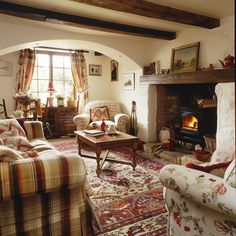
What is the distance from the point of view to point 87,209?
1679mm

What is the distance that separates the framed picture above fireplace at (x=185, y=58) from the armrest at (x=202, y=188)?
2691mm

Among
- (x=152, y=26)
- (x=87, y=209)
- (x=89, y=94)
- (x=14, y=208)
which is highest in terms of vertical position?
(x=152, y=26)

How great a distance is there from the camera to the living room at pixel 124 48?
337cm

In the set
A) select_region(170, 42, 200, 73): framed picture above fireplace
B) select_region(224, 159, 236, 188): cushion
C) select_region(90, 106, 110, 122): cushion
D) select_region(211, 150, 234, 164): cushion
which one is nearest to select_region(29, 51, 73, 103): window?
select_region(90, 106, 110, 122): cushion

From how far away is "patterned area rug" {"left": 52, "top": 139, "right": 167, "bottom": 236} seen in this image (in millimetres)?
1980

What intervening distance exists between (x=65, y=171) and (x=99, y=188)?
4.79ft

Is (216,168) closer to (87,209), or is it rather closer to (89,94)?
(87,209)

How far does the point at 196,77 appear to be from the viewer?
3.49 meters

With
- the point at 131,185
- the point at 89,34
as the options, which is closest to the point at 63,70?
the point at 89,34

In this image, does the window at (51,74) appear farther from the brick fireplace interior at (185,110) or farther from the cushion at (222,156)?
the cushion at (222,156)

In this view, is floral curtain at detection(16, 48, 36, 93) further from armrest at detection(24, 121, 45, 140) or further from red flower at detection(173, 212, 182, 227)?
red flower at detection(173, 212, 182, 227)

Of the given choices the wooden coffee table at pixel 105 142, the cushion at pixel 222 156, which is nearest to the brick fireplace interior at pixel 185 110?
the wooden coffee table at pixel 105 142

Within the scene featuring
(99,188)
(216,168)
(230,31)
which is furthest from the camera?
(230,31)

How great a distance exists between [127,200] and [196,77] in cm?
212
